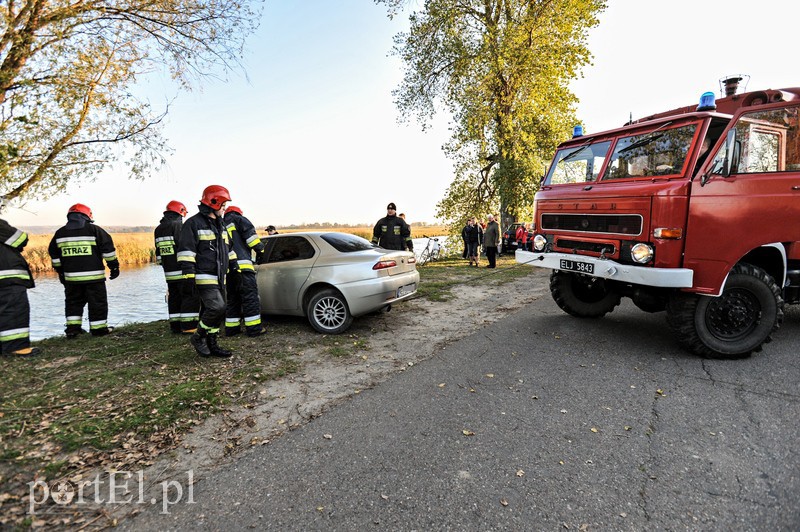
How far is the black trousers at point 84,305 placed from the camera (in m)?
5.84

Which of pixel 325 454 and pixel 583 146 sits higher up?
pixel 583 146

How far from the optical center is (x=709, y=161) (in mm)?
4227

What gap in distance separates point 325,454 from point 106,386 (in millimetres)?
2610

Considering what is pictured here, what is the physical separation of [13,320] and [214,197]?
3018 mm

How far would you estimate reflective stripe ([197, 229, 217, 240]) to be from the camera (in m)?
4.57

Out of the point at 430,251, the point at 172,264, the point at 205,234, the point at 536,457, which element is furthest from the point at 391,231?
the point at 430,251

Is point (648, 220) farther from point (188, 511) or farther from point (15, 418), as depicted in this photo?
point (15, 418)

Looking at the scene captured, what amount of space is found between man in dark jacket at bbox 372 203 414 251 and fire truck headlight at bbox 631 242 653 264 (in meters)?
5.52

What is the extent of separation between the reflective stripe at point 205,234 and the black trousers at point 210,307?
56cm

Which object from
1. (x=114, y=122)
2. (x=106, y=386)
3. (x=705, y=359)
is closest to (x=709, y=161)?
(x=705, y=359)

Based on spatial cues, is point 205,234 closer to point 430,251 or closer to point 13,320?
point 13,320

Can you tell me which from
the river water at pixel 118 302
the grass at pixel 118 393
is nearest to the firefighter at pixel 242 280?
the grass at pixel 118 393

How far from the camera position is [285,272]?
234 inches

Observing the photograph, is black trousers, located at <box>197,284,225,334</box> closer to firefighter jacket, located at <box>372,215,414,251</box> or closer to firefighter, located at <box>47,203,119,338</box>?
firefighter, located at <box>47,203,119,338</box>
